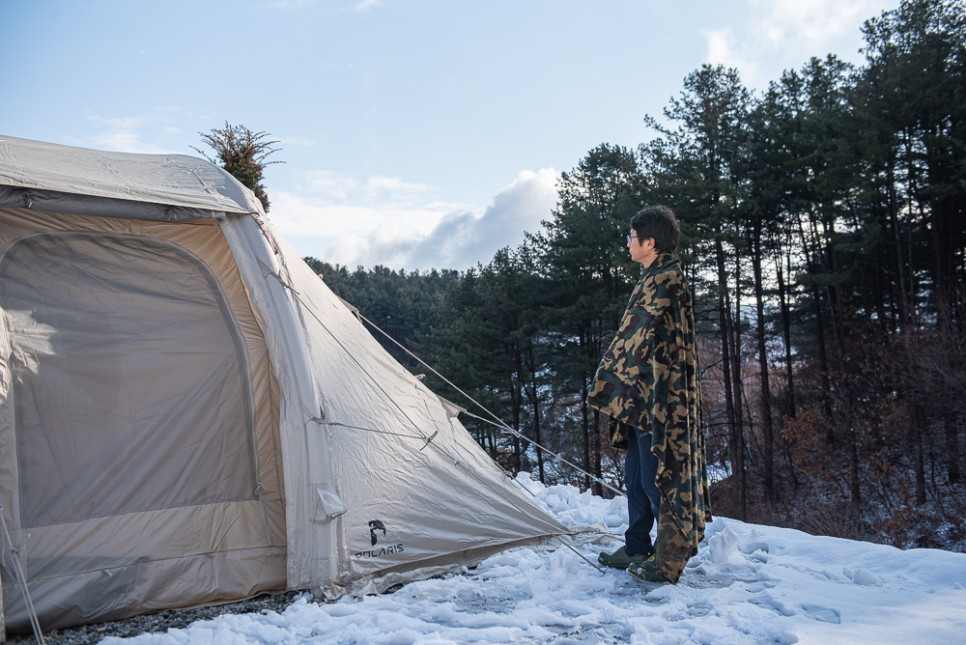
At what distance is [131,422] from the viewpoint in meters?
3.80

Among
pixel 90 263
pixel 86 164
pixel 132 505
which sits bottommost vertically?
pixel 132 505

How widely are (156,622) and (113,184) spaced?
2.30 m

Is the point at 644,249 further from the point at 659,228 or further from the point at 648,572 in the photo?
the point at 648,572

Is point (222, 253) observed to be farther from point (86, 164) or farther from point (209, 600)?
point (209, 600)

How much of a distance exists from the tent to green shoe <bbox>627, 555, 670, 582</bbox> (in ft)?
2.86

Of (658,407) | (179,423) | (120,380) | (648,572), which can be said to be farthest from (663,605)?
(120,380)

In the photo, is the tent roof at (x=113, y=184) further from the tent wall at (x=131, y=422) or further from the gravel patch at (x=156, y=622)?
the gravel patch at (x=156, y=622)

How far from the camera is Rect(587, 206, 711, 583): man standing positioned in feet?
11.7

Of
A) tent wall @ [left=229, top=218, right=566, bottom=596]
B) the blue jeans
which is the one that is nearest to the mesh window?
tent wall @ [left=229, top=218, right=566, bottom=596]

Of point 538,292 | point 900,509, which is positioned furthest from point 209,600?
point 538,292

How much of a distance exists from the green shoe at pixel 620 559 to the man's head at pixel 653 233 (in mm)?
1651

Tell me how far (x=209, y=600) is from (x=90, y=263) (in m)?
1.96

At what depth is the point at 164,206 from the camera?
3.93m

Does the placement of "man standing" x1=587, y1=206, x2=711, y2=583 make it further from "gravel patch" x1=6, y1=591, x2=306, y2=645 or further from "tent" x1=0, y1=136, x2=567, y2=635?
"gravel patch" x1=6, y1=591, x2=306, y2=645
